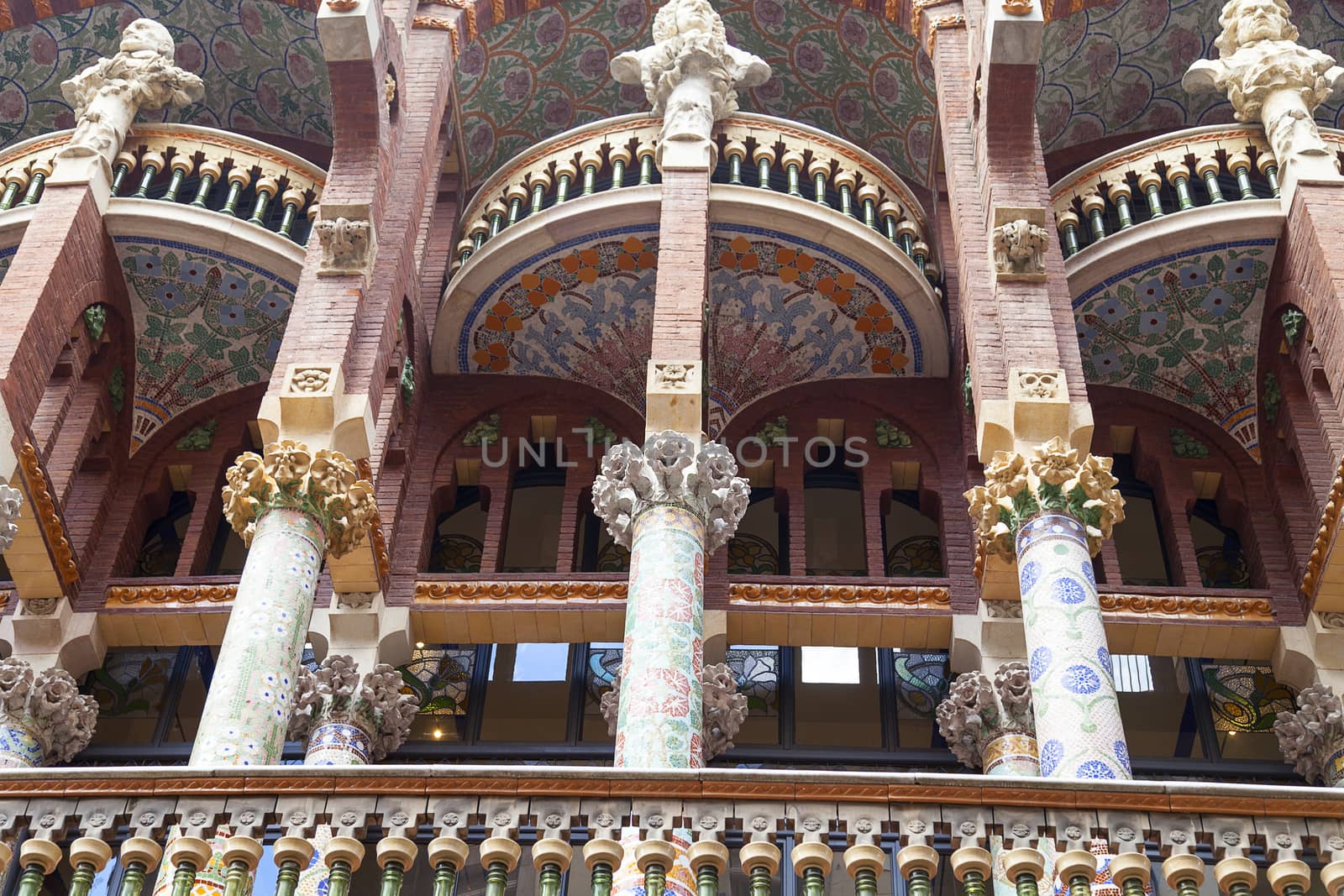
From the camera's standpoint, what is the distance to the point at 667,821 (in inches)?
225

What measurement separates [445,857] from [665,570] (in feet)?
10.3

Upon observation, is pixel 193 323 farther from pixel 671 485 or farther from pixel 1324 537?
pixel 1324 537

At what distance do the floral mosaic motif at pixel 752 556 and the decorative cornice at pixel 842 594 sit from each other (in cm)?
80

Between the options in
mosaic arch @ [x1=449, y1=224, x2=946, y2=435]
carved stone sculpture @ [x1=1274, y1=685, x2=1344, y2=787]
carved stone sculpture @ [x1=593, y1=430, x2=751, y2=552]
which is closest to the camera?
carved stone sculpture @ [x1=593, y1=430, x2=751, y2=552]

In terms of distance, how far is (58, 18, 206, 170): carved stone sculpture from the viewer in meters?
11.9

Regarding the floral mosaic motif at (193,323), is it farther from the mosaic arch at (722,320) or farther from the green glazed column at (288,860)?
the green glazed column at (288,860)

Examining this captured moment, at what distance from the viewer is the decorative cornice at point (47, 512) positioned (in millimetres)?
10406

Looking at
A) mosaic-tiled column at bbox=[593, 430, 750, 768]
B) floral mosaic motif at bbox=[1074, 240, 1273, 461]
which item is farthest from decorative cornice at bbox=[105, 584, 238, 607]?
floral mosaic motif at bbox=[1074, 240, 1273, 461]

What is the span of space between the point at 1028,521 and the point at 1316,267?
306cm

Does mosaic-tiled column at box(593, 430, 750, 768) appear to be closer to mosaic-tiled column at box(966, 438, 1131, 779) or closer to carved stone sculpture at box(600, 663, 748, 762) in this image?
carved stone sculpture at box(600, 663, 748, 762)

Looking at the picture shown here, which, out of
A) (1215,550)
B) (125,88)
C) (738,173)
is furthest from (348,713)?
(1215,550)

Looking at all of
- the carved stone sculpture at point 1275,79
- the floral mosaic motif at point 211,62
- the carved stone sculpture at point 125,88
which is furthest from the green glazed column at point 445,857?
the floral mosaic motif at point 211,62

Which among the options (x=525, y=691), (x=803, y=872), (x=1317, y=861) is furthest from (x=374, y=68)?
(x=1317, y=861)

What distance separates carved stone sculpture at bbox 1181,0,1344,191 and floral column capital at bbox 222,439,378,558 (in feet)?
21.2
